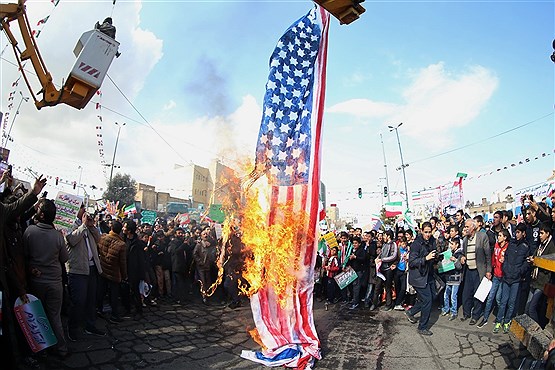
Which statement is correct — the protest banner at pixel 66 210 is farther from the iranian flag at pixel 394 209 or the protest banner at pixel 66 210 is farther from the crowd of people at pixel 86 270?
the iranian flag at pixel 394 209

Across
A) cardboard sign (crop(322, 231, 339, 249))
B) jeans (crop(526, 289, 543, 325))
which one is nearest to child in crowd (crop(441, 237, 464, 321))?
jeans (crop(526, 289, 543, 325))

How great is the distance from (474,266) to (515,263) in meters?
1.04

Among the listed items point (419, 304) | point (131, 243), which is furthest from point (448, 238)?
point (131, 243)

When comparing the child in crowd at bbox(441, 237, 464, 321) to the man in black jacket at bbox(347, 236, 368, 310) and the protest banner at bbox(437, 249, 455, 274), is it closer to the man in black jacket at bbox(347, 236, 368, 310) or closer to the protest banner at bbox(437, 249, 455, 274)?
the protest banner at bbox(437, 249, 455, 274)

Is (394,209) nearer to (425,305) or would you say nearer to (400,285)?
(400,285)

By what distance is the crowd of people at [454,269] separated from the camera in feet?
21.8

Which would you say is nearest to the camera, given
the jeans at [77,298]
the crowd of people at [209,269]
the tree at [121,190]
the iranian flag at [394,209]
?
the crowd of people at [209,269]

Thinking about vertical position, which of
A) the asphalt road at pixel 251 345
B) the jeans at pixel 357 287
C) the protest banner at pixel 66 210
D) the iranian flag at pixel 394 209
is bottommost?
the asphalt road at pixel 251 345

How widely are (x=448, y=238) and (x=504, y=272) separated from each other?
75.0 inches

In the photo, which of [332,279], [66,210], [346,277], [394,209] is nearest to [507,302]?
[346,277]

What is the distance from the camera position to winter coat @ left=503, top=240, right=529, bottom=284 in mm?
6595

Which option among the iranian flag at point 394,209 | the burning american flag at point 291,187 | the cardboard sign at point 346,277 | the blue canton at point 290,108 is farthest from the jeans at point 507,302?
the iranian flag at point 394,209

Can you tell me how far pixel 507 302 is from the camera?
676 centimetres

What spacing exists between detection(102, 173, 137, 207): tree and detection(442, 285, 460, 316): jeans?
36.3 m
